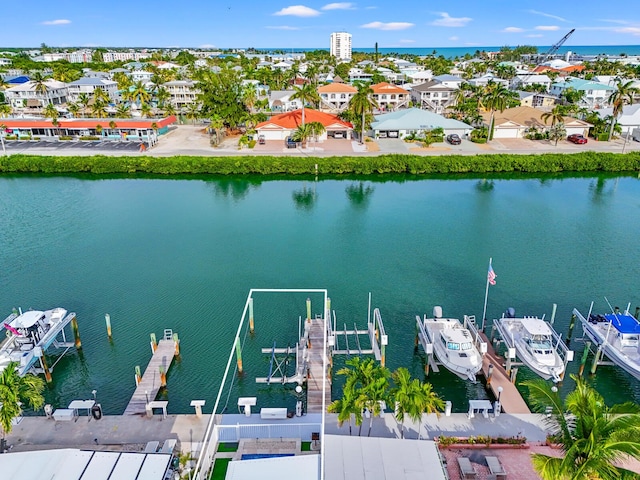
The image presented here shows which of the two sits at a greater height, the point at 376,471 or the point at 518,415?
the point at 376,471

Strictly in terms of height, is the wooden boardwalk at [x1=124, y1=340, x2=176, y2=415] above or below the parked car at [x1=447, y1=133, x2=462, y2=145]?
below

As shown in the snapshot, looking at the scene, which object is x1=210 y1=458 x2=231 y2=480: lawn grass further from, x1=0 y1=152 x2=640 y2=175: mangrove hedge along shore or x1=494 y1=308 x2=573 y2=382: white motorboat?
x1=0 y1=152 x2=640 y2=175: mangrove hedge along shore

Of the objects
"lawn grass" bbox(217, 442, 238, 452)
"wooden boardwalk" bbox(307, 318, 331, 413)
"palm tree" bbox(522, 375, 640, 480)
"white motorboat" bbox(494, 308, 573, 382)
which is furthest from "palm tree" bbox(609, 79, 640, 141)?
"lawn grass" bbox(217, 442, 238, 452)

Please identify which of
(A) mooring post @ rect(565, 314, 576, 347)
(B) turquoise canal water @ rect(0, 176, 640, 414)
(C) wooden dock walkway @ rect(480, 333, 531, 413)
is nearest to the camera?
(C) wooden dock walkway @ rect(480, 333, 531, 413)

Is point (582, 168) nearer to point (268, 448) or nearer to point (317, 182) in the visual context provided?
point (317, 182)

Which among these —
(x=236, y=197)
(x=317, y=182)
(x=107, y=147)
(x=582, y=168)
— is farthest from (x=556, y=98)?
(x=107, y=147)

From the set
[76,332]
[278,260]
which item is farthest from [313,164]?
[76,332]

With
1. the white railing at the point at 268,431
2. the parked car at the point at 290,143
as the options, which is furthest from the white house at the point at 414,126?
the white railing at the point at 268,431

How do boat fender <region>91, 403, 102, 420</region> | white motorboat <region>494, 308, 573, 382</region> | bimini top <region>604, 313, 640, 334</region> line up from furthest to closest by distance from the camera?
bimini top <region>604, 313, 640, 334</region> → white motorboat <region>494, 308, 573, 382</region> → boat fender <region>91, 403, 102, 420</region>
